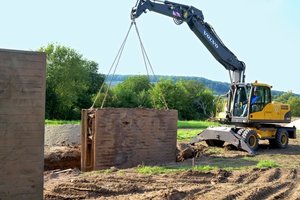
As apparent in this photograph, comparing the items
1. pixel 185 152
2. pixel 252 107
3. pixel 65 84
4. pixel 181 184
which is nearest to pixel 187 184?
pixel 181 184

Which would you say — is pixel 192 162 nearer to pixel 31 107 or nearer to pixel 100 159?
pixel 100 159

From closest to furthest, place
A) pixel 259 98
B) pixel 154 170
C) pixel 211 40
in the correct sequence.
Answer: pixel 154 170 < pixel 259 98 < pixel 211 40

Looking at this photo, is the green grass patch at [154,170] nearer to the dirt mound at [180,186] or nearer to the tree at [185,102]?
the dirt mound at [180,186]

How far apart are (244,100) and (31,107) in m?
13.0

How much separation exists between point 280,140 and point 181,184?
9990 mm

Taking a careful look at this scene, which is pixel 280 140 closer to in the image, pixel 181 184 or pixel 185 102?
pixel 181 184

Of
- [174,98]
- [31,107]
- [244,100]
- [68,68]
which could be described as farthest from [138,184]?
[174,98]

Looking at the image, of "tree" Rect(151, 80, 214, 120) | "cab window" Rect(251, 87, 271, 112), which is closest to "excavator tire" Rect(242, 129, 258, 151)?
"cab window" Rect(251, 87, 271, 112)

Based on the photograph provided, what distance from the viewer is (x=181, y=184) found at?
914 cm

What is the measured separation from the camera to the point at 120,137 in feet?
40.9

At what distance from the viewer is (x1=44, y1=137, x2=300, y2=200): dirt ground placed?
26.2ft

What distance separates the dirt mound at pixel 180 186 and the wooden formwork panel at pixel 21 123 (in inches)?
92.6

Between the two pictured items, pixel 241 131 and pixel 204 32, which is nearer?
pixel 241 131

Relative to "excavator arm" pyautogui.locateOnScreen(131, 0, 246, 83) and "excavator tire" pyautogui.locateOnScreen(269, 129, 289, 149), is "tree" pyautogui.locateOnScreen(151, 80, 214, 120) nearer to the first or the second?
"excavator arm" pyautogui.locateOnScreen(131, 0, 246, 83)
